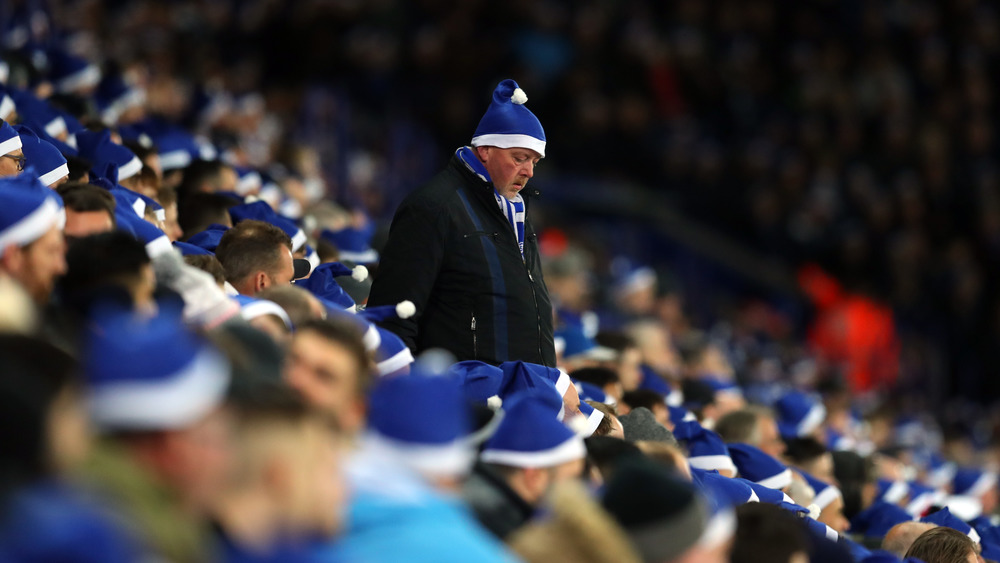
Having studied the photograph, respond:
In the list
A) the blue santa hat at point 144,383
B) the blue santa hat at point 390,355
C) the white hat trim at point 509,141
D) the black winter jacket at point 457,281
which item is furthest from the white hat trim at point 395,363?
the blue santa hat at point 144,383

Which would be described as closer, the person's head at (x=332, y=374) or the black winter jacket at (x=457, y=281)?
the person's head at (x=332, y=374)

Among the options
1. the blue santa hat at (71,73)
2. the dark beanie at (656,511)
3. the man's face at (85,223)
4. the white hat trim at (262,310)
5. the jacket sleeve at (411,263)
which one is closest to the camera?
the dark beanie at (656,511)

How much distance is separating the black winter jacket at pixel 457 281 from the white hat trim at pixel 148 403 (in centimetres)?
238

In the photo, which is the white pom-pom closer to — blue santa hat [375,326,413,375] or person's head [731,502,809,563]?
blue santa hat [375,326,413,375]

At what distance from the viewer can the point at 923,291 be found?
14.0 m

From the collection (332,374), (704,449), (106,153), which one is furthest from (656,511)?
Result: (106,153)

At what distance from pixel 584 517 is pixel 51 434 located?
1.03m

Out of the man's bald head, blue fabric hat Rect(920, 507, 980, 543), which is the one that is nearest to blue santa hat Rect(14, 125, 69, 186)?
the man's bald head

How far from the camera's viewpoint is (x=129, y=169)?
→ 17.1 ft

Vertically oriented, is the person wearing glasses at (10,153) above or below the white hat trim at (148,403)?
below

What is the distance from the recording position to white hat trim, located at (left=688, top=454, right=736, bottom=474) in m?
4.98

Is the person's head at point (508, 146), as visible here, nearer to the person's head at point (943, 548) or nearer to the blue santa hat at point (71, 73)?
the person's head at point (943, 548)

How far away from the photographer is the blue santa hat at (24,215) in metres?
3.17

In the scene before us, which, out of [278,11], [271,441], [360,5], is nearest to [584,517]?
[271,441]
